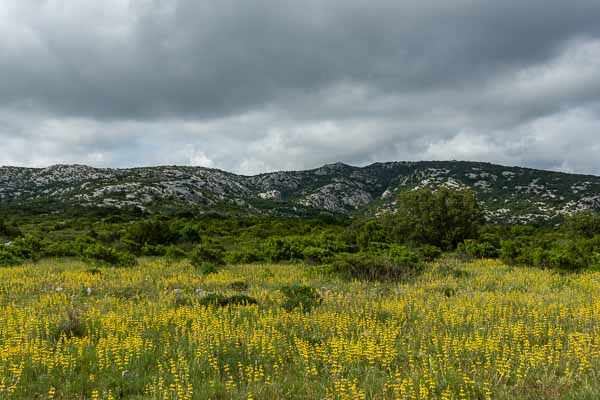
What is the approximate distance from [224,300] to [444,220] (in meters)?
22.0

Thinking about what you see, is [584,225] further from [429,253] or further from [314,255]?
[314,255]

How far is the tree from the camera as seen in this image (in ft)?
94.6

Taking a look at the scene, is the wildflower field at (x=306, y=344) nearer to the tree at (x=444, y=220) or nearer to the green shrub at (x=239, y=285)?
the green shrub at (x=239, y=285)

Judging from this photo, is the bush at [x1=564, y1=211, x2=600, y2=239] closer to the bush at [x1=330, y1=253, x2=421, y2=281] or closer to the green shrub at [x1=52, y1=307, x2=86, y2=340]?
the bush at [x1=330, y1=253, x2=421, y2=281]

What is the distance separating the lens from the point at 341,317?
347 inches

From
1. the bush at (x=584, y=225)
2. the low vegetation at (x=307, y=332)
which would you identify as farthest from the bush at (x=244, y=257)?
the bush at (x=584, y=225)

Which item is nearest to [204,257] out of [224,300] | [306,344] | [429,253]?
[224,300]

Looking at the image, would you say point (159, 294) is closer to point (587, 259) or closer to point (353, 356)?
point (353, 356)

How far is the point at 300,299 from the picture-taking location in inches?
404

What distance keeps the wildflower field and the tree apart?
52.9 feet

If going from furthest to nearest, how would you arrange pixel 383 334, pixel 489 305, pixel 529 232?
pixel 529 232, pixel 489 305, pixel 383 334

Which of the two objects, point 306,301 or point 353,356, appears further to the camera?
point 306,301

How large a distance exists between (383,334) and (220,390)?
9.95 ft

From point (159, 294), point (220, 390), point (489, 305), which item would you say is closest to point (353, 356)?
point (220, 390)
